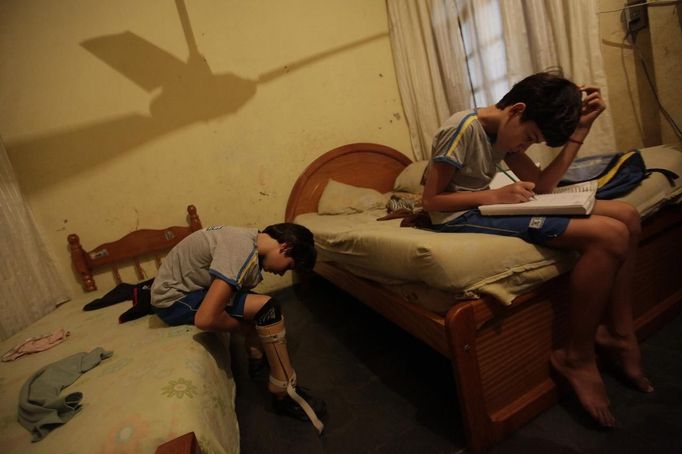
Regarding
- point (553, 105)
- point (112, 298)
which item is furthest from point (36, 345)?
point (553, 105)

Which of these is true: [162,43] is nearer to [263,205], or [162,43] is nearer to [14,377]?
[263,205]

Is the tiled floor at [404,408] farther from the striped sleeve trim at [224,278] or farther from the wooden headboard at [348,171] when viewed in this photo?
the wooden headboard at [348,171]

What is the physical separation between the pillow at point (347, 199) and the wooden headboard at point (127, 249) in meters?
0.91

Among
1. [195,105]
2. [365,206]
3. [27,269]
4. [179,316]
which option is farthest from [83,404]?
[195,105]

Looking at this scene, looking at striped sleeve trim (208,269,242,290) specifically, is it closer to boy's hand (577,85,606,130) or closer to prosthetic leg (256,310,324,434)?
prosthetic leg (256,310,324,434)

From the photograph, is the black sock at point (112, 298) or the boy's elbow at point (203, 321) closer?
the boy's elbow at point (203, 321)

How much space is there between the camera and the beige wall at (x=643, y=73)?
1.34m

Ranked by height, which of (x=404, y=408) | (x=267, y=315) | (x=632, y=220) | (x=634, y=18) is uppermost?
(x=634, y=18)

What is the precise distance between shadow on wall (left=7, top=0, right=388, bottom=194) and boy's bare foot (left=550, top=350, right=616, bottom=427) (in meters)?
2.39

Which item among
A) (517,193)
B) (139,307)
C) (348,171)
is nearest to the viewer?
(517,193)

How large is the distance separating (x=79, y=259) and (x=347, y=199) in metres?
1.77

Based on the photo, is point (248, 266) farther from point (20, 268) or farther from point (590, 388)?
point (20, 268)

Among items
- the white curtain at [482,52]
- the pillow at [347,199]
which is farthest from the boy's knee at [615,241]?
the pillow at [347,199]

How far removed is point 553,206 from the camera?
0.90 metres
